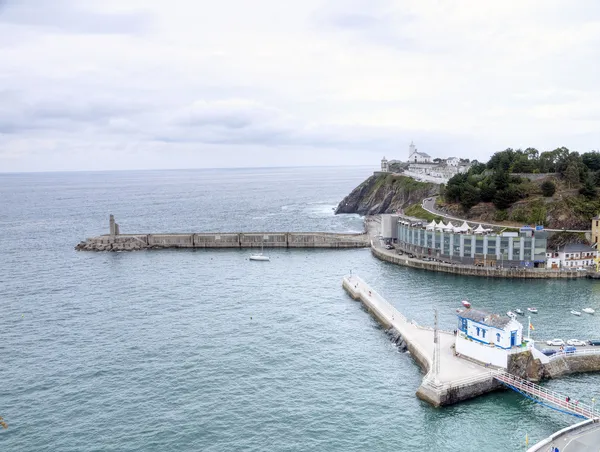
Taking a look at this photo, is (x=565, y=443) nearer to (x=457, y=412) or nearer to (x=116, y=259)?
(x=457, y=412)

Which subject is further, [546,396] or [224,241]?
[224,241]

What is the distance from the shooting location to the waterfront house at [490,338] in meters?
48.5

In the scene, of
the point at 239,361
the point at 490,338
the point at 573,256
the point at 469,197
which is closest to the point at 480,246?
the point at 573,256

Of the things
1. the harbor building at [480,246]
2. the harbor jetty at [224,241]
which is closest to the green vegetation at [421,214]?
the harbor jetty at [224,241]

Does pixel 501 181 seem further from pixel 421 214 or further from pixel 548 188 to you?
pixel 421 214

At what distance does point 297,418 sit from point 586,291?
6033 cm

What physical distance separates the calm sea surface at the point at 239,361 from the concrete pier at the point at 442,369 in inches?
38.1

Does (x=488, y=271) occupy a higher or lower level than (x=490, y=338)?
lower

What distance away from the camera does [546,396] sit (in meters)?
43.7

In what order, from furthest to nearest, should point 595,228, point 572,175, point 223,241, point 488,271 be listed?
1. point 223,241
2. point 572,175
3. point 595,228
4. point 488,271

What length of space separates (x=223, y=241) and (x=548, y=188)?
7574 centimetres

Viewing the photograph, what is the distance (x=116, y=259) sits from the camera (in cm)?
11244

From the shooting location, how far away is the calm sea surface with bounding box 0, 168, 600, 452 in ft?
134

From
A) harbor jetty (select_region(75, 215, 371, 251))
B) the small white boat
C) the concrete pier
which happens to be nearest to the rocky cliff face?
harbor jetty (select_region(75, 215, 371, 251))
